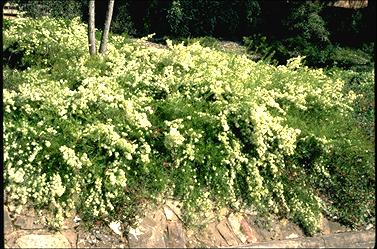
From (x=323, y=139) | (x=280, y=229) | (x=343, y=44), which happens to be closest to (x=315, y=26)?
(x=343, y=44)

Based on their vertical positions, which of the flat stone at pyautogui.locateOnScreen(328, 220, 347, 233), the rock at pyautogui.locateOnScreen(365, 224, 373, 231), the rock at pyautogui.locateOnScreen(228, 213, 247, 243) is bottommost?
the flat stone at pyautogui.locateOnScreen(328, 220, 347, 233)

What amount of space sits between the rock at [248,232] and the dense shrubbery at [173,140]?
28 centimetres

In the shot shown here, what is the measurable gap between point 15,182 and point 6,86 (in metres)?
1.58

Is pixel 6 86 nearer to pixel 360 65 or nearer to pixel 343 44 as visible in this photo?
pixel 360 65

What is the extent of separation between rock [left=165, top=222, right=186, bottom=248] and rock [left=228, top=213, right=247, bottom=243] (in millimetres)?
603

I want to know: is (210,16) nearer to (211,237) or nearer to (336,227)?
(336,227)

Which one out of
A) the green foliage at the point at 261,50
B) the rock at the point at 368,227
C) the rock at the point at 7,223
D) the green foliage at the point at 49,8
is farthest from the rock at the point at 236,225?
the green foliage at the point at 49,8

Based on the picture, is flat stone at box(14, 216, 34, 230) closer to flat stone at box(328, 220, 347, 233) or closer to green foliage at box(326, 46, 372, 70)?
flat stone at box(328, 220, 347, 233)

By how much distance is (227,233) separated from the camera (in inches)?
216

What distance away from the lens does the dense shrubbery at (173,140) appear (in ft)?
16.7

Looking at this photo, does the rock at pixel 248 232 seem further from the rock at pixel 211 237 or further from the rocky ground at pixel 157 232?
the rock at pixel 211 237

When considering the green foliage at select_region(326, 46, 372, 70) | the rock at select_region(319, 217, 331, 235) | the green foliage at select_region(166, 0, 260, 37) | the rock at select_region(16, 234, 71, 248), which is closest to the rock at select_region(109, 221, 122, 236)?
the rock at select_region(16, 234, 71, 248)

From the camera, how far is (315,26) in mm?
14359

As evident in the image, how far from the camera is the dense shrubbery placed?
5090mm
